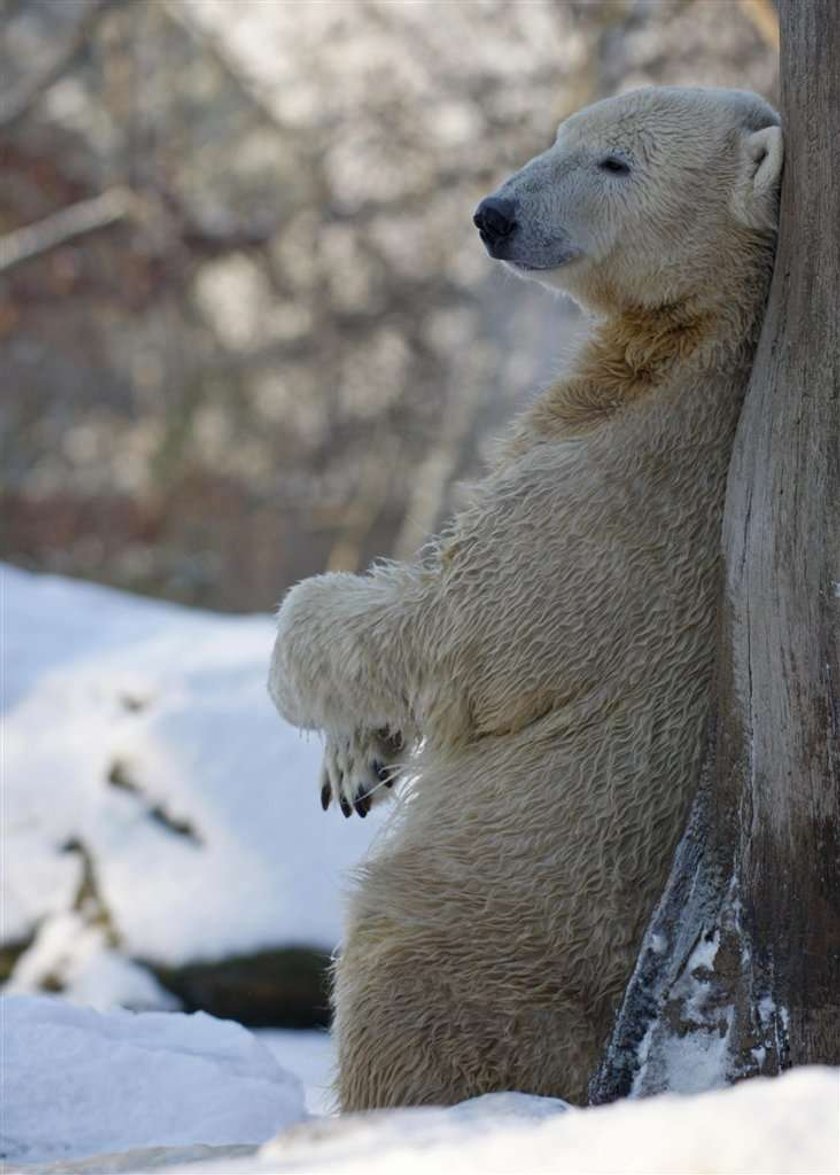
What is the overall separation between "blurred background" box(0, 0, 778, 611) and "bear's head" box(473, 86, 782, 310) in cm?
1002

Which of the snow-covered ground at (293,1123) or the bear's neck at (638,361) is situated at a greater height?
the bear's neck at (638,361)

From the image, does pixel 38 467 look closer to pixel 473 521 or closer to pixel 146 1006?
pixel 146 1006

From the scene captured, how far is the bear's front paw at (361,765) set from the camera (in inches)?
120

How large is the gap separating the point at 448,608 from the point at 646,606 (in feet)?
1.16

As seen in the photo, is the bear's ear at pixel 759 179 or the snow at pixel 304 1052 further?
the snow at pixel 304 1052

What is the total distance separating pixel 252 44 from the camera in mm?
15734

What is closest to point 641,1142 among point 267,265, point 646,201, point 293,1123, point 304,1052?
point 293,1123

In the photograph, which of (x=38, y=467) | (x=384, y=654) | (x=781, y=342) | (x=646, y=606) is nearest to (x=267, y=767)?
(x=384, y=654)

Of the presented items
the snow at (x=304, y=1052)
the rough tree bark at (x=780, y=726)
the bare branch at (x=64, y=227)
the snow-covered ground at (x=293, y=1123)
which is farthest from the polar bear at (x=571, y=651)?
the bare branch at (x=64, y=227)

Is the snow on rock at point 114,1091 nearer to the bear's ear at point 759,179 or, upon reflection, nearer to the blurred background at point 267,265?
the bear's ear at point 759,179

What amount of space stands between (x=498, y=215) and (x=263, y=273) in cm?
1422

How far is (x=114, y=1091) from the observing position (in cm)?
313

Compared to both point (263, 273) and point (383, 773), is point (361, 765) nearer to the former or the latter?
point (383, 773)

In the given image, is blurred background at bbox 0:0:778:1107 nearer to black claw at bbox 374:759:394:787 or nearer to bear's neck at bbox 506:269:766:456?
black claw at bbox 374:759:394:787
